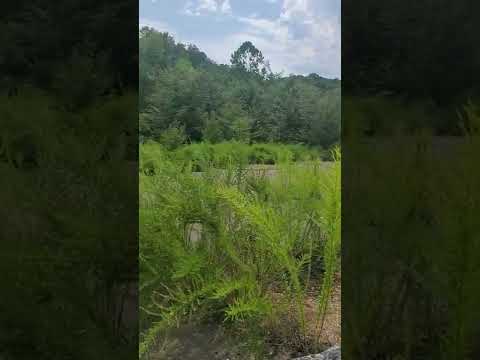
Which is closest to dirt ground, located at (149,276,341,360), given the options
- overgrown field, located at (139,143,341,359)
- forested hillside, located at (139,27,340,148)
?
overgrown field, located at (139,143,341,359)

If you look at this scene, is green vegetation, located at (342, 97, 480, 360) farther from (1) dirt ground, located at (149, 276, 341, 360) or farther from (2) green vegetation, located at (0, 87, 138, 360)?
(1) dirt ground, located at (149, 276, 341, 360)

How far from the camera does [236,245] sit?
2.34 m

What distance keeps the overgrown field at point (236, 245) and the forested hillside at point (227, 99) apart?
391 mm

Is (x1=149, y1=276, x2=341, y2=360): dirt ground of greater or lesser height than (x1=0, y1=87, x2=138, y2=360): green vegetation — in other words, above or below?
below

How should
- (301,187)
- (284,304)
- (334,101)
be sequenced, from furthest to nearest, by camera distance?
(334,101)
(301,187)
(284,304)

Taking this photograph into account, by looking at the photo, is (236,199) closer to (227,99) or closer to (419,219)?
(419,219)

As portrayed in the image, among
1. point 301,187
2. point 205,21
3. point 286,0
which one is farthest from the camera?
point 286,0

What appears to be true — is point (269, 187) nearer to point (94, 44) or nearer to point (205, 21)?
point (205, 21)

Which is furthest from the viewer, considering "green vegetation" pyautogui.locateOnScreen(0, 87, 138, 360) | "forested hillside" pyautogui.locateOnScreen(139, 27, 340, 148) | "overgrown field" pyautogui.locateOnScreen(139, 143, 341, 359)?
"forested hillside" pyautogui.locateOnScreen(139, 27, 340, 148)

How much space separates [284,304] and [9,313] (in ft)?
4.44

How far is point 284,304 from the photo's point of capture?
7.04 feet

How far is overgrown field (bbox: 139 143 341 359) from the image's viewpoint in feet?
6.60

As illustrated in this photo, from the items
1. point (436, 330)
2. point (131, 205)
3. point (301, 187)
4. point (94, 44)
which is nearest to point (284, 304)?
point (301, 187)

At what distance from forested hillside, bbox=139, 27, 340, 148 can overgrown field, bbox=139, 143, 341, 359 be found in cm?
39
